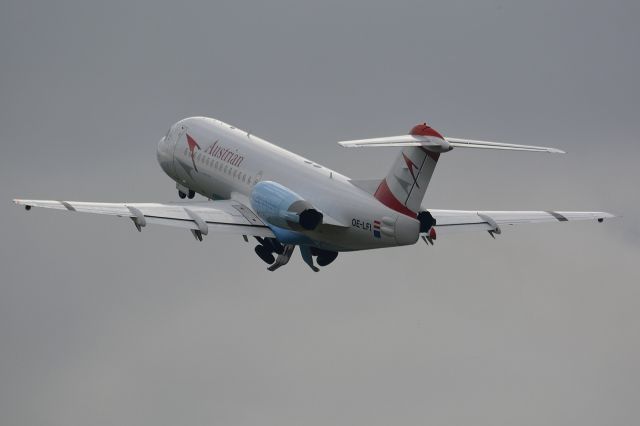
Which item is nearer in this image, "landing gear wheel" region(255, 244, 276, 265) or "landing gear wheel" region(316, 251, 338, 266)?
"landing gear wheel" region(316, 251, 338, 266)

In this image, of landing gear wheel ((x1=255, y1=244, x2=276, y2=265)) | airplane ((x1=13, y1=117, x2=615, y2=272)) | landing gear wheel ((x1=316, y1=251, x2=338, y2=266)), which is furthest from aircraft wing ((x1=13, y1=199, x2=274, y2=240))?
landing gear wheel ((x1=316, y1=251, x2=338, y2=266))

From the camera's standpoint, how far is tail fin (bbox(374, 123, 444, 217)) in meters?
82.2

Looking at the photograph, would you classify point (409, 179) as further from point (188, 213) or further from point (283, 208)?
point (188, 213)

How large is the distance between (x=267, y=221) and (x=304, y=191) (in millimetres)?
2276

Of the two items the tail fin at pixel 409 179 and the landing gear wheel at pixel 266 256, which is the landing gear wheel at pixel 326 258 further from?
the tail fin at pixel 409 179

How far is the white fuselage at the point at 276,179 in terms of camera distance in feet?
274

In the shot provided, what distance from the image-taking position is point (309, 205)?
85.1 meters

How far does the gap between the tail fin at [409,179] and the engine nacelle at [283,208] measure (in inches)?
138

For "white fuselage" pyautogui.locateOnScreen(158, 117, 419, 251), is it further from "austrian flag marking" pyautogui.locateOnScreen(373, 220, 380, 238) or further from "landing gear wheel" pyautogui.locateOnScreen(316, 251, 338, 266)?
"landing gear wheel" pyautogui.locateOnScreen(316, 251, 338, 266)

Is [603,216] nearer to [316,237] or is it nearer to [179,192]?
[316,237]

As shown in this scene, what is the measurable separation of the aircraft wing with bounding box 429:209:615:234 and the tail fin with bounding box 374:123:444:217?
687 centimetres

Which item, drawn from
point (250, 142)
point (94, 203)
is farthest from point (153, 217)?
point (250, 142)

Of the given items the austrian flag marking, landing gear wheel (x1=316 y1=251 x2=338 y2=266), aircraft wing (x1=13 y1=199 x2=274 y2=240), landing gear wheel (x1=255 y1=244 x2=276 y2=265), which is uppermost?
aircraft wing (x1=13 y1=199 x2=274 y2=240)

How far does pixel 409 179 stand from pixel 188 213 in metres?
11.6
